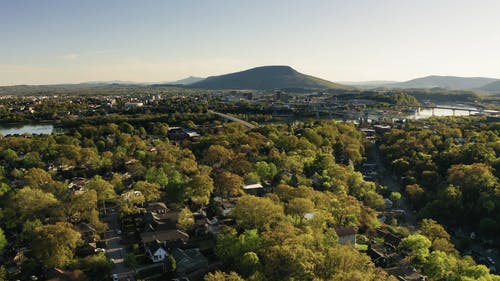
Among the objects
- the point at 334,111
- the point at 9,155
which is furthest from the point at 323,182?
the point at 334,111

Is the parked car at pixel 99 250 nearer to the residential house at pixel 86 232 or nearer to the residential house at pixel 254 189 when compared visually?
the residential house at pixel 86 232

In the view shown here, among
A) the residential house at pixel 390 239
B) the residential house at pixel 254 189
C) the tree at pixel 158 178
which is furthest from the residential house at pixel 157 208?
the residential house at pixel 390 239

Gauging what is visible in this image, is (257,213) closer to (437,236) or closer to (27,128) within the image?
(437,236)

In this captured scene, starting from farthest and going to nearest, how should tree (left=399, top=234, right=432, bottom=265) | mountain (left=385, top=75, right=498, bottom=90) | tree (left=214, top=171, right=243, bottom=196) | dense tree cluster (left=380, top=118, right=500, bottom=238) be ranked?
mountain (left=385, top=75, right=498, bottom=90) → dense tree cluster (left=380, top=118, right=500, bottom=238) → tree (left=214, top=171, right=243, bottom=196) → tree (left=399, top=234, right=432, bottom=265)

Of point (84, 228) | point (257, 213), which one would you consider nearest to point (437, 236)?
point (257, 213)

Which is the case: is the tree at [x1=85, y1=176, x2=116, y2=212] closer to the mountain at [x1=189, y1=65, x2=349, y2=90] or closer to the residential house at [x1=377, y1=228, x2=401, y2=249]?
the residential house at [x1=377, y1=228, x2=401, y2=249]

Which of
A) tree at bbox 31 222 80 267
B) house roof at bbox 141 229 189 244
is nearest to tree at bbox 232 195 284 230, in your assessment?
house roof at bbox 141 229 189 244
